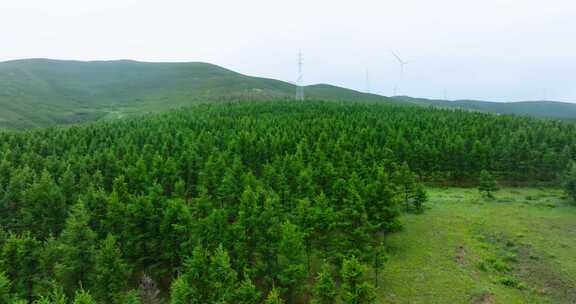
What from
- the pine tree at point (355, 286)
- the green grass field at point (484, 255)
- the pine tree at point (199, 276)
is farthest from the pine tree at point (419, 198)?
the pine tree at point (199, 276)

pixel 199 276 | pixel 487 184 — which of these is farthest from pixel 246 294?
pixel 487 184

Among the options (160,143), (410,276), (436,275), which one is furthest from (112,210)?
(160,143)

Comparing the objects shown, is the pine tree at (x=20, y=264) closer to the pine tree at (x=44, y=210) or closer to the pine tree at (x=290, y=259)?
the pine tree at (x=44, y=210)

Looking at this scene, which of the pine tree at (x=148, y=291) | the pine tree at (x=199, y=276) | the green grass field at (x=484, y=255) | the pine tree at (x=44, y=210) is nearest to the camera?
the pine tree at (x=199, y=276)

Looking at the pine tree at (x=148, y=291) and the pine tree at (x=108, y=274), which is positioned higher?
the pine tree at (x=108, y=274)

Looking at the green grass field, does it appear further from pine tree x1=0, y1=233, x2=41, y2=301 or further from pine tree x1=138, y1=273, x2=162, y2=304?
pine tree x1=0, y1=233, x2=41, y2=301

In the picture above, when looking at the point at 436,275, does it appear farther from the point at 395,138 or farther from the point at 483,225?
the point at 395,138

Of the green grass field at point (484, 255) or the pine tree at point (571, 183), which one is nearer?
the green grass field at point (484, 255)
